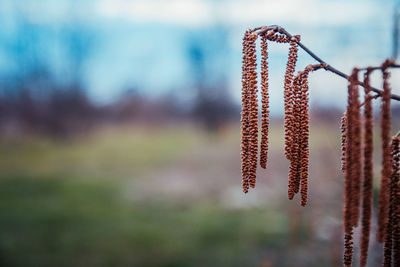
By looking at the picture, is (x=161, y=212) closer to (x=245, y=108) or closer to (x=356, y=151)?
(x=245, y=108)

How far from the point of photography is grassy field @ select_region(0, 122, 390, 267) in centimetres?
747

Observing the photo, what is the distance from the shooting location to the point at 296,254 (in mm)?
7117

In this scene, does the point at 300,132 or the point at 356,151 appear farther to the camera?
the point at 300,132

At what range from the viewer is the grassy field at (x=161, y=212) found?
7.47 meters

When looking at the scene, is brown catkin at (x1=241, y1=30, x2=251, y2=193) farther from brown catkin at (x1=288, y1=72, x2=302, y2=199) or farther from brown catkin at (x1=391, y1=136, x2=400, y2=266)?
brown catkin at (x1=391, y1=136, x2=400, y2=266)

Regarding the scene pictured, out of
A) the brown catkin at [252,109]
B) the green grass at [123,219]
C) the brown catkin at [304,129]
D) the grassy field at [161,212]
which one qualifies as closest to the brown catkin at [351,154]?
the brown catkin at [304,129]

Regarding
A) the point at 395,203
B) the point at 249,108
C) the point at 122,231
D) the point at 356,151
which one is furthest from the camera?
the point at 122,231

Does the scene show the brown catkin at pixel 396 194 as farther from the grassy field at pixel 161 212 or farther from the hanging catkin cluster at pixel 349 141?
the grassy field at pixel 161 212

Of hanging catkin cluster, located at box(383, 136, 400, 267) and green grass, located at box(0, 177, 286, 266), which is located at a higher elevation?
hanging catkin cluster, located at box(383, 136, 400, 267)

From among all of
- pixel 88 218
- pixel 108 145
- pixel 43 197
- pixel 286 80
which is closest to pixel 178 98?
pixel 108 145

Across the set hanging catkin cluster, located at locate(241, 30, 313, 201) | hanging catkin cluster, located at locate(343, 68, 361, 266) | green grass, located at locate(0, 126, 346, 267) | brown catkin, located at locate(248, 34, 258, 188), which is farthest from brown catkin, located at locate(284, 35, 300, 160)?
green grass, located at locate(0, 126, 346, 267)

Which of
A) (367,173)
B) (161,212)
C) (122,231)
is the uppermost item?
(367,173)

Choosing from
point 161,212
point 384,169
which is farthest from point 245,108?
point 161,212

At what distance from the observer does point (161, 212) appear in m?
11.1
